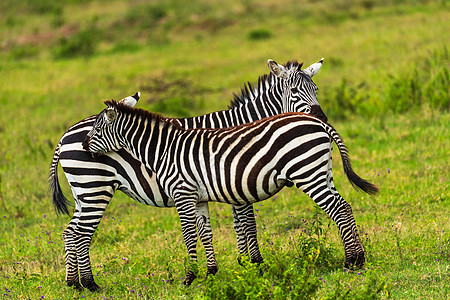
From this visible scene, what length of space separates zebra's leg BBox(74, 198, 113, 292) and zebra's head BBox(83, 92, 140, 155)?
59 centimetres

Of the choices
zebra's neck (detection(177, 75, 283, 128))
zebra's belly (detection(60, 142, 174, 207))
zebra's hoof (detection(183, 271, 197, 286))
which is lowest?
zebra's hoof (detection(183, 271, 197, 286))

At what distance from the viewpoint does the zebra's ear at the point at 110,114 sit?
713 cm

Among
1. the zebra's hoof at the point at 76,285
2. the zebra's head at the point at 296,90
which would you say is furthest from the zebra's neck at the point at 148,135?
the zebra's hoof at the point at 76,285

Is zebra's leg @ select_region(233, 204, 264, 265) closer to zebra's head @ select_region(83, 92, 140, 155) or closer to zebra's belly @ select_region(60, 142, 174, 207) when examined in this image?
zebra's belly @ select_region(60, 142, 174, 207)

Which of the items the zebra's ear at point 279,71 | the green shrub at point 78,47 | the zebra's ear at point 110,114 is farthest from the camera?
the green shrub at point 78,47

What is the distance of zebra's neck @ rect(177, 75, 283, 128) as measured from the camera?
7.85 metres

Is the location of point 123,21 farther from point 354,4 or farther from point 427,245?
point 427,245

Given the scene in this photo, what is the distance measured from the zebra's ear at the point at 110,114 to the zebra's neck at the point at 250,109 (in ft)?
3.26

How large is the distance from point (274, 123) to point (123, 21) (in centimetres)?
2530

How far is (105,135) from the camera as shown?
283 inches

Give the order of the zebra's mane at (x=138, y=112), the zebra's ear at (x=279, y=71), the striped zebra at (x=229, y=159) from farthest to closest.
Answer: the zebra's ear at (x=279, y=71) → the zebra's mane at (x=138, y=112) → the striped zebra at (x=229, y=159)

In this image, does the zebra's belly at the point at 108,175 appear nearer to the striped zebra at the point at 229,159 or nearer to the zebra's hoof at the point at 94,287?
the striped zebra at the point at 229,159

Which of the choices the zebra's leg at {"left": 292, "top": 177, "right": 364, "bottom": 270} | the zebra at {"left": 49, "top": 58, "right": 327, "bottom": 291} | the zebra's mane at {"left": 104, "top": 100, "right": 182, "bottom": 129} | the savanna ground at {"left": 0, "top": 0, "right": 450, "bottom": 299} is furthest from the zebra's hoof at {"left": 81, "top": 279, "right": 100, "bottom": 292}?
the zebra's leg at {"left": 292, "top": 177, "right": 364, "bottom": 270}

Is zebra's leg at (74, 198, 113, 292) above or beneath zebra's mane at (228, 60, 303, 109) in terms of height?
beneath
